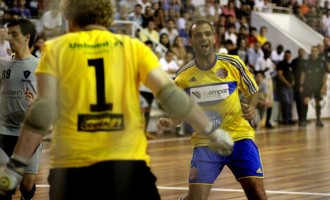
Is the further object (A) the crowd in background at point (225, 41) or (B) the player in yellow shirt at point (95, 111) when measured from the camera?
(A) the crowd in background at point (225, 41)

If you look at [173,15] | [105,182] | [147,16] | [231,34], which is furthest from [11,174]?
[231,34]

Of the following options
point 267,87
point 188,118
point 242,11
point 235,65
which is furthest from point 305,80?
point 188,118

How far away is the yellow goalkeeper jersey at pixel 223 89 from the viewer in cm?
689

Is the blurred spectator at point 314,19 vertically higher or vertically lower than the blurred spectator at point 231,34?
lower

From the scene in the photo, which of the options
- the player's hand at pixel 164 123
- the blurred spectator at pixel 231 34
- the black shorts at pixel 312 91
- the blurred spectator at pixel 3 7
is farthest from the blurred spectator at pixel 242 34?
the player's hand at pixel 164 123

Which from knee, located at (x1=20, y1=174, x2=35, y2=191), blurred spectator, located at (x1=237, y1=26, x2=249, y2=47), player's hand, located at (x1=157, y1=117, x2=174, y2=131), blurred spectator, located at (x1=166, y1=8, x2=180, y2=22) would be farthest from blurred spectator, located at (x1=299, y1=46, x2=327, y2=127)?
player's hand, located at (x1=157, y1=117, x2=174, y2=131)

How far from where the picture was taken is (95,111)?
4.13m

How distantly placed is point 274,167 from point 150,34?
302 inches

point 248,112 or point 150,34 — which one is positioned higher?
point 248,112

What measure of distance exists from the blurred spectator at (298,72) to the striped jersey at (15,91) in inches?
625

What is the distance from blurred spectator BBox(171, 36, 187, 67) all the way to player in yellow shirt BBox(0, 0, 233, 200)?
1452 centimetres

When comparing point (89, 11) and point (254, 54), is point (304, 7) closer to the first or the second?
point (254, 54)

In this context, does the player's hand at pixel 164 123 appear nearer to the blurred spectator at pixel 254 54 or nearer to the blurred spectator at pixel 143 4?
the blurred spectator at pixel 143 4

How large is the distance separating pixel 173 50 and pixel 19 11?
4.24 meters
